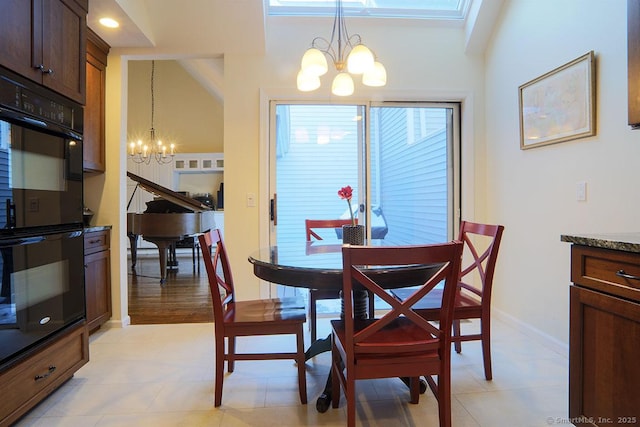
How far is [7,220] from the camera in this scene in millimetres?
1502

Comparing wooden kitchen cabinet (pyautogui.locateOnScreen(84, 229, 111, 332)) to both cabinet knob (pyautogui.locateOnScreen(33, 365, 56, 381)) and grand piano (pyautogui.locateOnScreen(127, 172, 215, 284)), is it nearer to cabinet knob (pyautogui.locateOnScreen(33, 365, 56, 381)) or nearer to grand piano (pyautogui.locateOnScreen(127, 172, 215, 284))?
cabinet knob (pyautogui.locateOnScreen(33, 365, 56, 381))

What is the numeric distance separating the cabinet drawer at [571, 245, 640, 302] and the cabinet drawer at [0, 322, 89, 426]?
95.9 inches

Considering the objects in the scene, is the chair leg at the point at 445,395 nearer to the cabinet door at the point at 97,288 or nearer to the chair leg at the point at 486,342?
the chair leg at the point at 486,342

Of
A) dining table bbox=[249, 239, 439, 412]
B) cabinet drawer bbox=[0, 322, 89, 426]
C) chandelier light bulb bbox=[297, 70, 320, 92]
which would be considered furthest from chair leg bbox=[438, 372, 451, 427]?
cabinet drawer bbox=[0, 322, 89, 426]

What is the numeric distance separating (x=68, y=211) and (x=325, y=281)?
1.50 meters

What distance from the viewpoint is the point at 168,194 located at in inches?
177

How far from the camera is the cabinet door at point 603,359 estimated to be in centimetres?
118

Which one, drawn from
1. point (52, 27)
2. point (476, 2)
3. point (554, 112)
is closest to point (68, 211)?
point (52, 27)

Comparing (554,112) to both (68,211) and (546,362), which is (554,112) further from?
(68,211)

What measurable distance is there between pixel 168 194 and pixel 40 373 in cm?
307

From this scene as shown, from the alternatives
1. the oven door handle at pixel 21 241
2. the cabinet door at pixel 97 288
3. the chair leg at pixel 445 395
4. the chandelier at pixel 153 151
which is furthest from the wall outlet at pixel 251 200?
the chandelier at pixel 153 151

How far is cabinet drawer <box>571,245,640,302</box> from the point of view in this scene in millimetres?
1169

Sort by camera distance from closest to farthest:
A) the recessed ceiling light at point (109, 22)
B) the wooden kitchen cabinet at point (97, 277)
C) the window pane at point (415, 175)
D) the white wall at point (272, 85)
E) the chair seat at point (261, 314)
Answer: the chair seat at point (261, 314) → the recessed ceiling light at point (109, 22) → the wooden kitchen cabinet at point (97, 277) → the white wall at point (272, 85) → the window pane at point (415, 175)

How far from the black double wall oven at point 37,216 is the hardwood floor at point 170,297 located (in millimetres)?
1269
